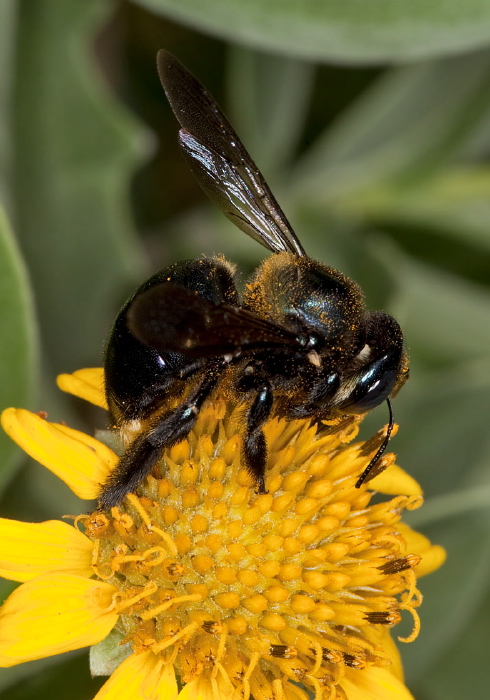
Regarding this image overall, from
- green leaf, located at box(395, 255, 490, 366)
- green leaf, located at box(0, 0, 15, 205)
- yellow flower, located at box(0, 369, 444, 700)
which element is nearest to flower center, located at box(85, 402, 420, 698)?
yellow flower, located at box(0, 369, 444, 700)

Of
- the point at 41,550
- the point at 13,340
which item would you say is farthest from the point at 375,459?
the point at 13,340

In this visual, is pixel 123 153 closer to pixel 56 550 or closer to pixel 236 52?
pixel 236 52

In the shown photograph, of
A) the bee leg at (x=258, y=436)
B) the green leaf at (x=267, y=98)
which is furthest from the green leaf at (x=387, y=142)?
the bee leg at (x=258, y=436)

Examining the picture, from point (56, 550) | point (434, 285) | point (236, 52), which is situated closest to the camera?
point (56, 550)

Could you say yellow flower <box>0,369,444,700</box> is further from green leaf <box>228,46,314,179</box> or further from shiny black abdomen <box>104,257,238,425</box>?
green leaf <box>228,46,314,179</box>

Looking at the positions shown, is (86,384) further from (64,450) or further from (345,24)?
(345,24)

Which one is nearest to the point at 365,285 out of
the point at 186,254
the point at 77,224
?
the point at 186,254
